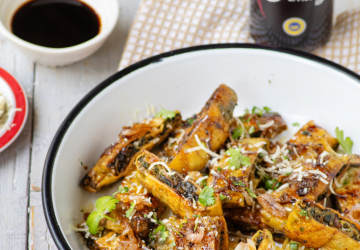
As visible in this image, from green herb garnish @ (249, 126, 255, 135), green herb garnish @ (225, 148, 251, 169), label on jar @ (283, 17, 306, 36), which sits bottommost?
green herb garnish @ (225, 148, 251, 169)

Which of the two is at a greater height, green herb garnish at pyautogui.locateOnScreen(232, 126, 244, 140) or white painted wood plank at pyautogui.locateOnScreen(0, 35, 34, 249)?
green herb garnish at pyautogui.locateOnScreen(232, 126, 244, 140)

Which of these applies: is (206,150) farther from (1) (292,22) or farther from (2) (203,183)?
(1) (292,22)

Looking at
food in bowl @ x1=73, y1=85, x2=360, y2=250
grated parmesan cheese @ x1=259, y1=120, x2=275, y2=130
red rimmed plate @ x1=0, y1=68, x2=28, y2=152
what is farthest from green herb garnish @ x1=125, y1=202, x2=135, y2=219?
red rimmed plate @ x1=0, y1=68, x2=28, y2=152

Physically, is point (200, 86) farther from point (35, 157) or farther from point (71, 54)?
point (35, 157)

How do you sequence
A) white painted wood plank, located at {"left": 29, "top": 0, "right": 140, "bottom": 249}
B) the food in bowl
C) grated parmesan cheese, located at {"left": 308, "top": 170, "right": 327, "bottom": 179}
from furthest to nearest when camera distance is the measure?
white painted wood plank, located at {"left": 29, "top": 0, "right": 140, "bottom": 249}
grated parmesan cheese, located at {"left": 308, "top": 170, "right": 327, "bottom": 179}
the food in bowl

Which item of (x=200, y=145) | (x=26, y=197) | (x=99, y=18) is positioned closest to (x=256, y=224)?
(x=200, y=145)

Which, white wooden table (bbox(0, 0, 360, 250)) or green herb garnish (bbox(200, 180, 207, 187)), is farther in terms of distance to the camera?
white wooden table (bbox(0, 0, 360, 250))

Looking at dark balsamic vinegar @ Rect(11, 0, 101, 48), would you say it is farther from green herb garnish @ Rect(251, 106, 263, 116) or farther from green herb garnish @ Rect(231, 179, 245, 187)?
green herb garnish @ Rect(231, 179, 245, 187)

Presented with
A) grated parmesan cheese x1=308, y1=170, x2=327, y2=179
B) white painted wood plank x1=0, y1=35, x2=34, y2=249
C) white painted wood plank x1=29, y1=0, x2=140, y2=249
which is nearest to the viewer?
grated parmesan cheese x1=308, y1=170, x2=327, y2=179

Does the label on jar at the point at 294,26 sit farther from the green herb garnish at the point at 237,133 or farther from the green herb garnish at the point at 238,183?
the green herb garnish at the point at 238,183
